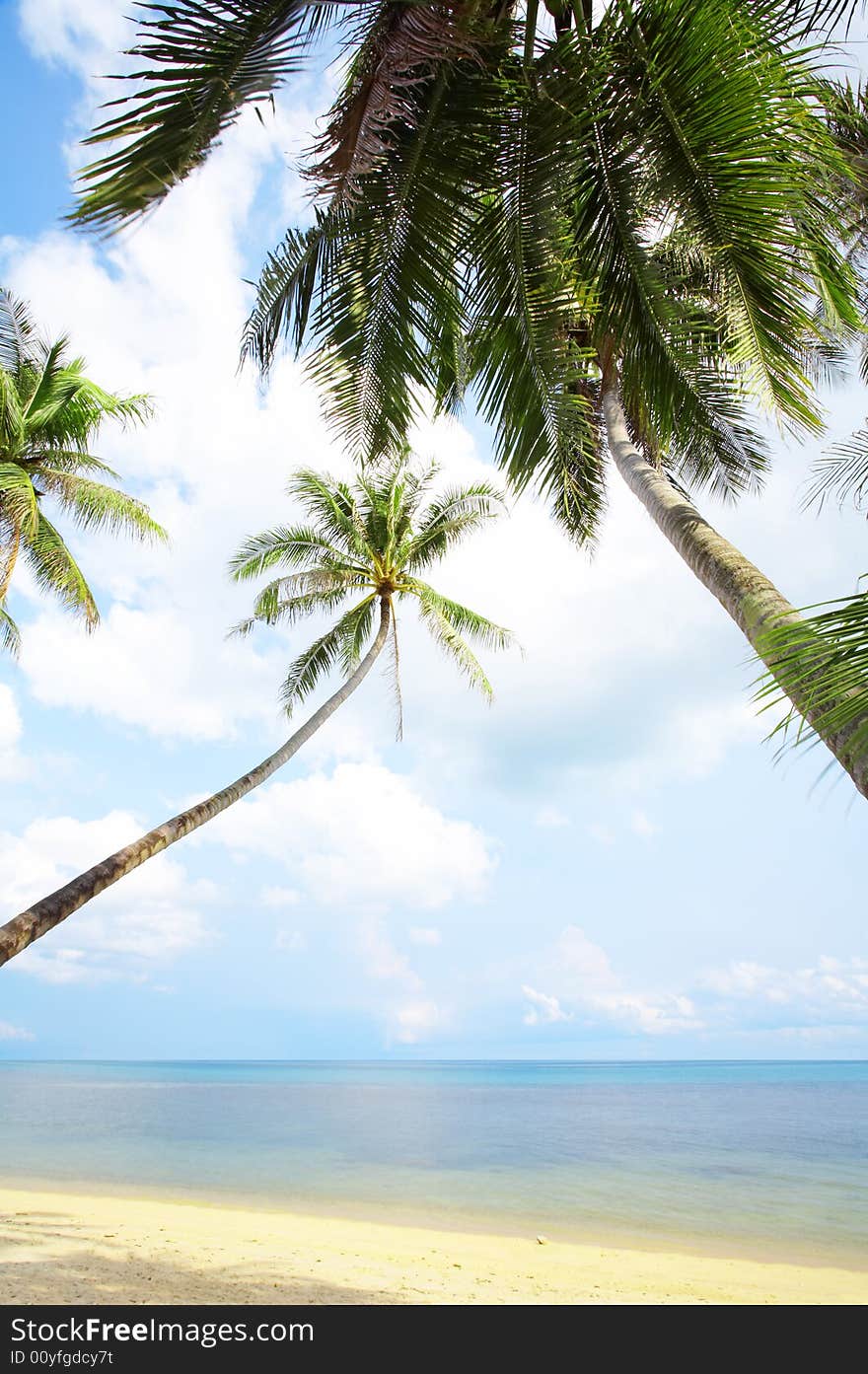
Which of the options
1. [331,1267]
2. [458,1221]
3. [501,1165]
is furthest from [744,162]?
[501,1165]

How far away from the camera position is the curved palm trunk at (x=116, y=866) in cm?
551

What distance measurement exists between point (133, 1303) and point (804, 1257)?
8.68 metres

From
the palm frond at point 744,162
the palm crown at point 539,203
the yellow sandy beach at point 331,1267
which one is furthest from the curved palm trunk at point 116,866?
the palm frond at point 744,162

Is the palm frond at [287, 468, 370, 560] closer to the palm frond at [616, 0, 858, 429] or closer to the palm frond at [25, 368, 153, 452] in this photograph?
the palm frond at [25, 368, 153, 452]

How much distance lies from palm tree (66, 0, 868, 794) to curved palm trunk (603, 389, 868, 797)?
0.02 m

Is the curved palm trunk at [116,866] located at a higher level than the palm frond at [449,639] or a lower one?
lower

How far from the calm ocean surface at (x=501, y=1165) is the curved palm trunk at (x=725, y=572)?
34.5 ft

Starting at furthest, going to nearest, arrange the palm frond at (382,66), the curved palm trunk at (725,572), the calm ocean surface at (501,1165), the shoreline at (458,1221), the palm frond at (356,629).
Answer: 1. the palm frond at (356,629)
2. the calm ocean surface at (501,1165)
3. the shoreline at (458,1221)
4. the palm frond at (382,66)
5. the curved palm trunk at (725,572)

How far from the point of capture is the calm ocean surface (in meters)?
12.5

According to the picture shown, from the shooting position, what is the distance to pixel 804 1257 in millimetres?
10359

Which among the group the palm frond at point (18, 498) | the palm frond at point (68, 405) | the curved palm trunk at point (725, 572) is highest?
the palm frond at point (68, 405)

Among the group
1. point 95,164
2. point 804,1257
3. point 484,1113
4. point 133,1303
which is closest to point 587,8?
point 95,164

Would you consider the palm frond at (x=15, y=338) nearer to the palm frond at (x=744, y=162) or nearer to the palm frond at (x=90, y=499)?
the palm frond at (x=90, y=499)

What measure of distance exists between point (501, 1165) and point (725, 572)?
17.5 m
